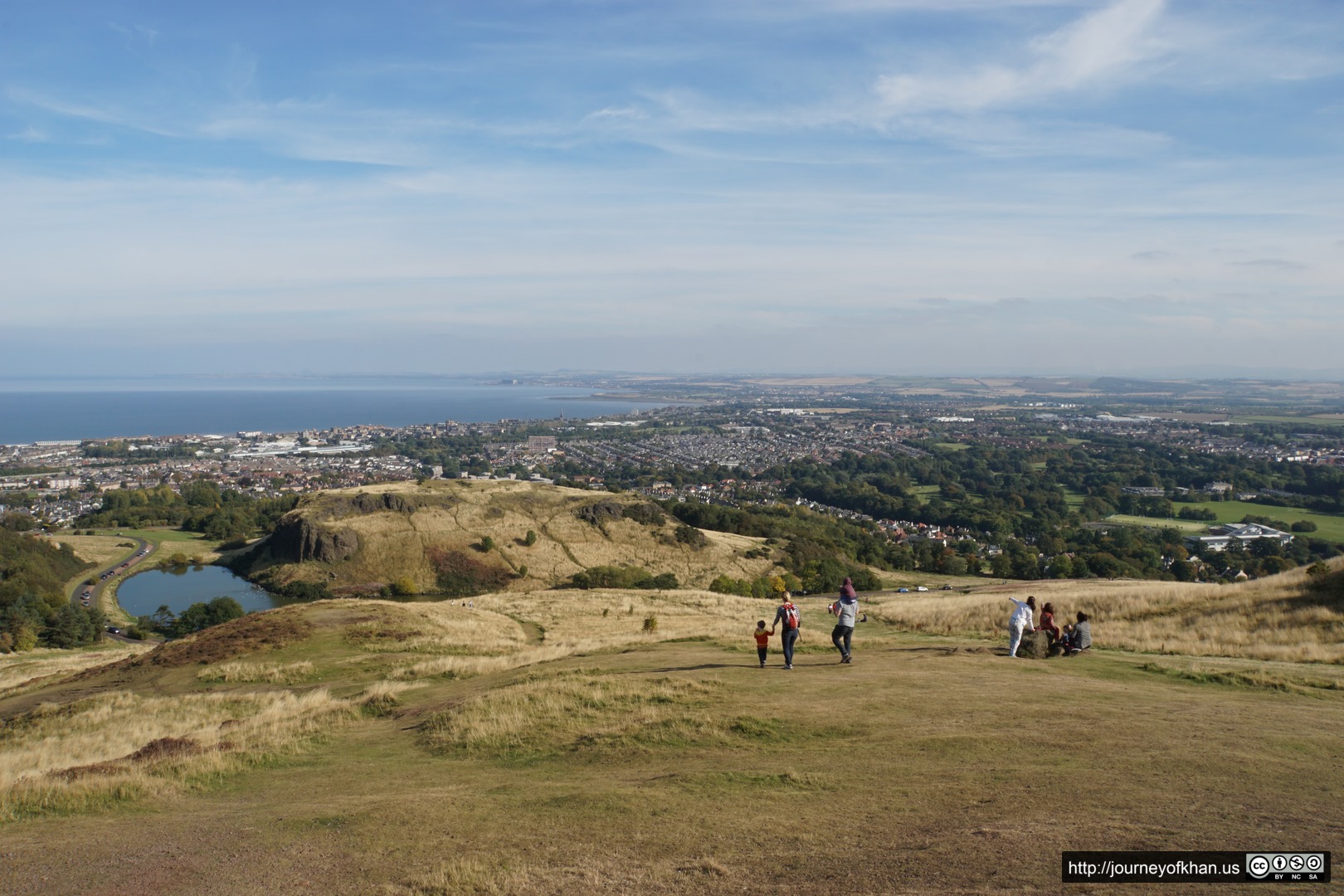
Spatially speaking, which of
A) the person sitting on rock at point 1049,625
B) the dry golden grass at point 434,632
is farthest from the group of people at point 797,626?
the dry golden grass at point 434,632

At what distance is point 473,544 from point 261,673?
208 ft

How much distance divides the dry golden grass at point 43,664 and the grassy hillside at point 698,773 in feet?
42.9

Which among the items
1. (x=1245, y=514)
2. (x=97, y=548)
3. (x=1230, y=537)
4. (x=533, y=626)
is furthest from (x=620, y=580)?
(x=1245, y=514)

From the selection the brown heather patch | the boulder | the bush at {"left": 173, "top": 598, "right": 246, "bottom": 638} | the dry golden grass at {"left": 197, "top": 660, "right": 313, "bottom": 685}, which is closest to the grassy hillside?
the boulder

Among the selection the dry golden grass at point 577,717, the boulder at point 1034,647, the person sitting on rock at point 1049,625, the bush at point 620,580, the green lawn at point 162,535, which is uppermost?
the person sitting on rock at point 1049,625

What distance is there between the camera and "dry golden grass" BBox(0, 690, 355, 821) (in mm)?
12367

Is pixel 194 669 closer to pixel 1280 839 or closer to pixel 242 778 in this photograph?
pixel 242 778

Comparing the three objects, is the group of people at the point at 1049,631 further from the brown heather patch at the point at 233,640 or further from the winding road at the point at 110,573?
the winding road at the point at 110,573

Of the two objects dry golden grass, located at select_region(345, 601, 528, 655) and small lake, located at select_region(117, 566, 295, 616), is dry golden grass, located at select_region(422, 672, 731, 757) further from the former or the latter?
small lake, located at select_region(117, 566, 295, 616)

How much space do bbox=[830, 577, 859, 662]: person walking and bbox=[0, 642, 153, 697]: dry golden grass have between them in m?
30.8

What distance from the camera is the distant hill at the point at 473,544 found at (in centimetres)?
8350

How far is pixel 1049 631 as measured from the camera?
18984 mm

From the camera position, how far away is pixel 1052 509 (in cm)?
13075

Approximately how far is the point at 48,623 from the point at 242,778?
5841 cm
